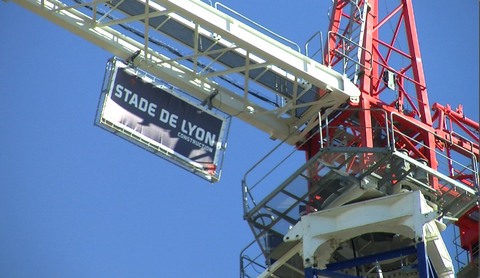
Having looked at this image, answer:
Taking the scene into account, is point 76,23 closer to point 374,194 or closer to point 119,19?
point 119,19

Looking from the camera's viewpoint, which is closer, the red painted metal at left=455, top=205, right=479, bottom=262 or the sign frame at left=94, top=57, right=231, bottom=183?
the sign frame at left=94, top=57, right=231, bottom=183

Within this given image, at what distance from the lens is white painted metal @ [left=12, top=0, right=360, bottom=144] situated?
3166cm

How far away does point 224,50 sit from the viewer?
32594 mm

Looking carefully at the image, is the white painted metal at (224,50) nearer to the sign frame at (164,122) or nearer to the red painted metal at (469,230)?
the sign frame at (164,122)

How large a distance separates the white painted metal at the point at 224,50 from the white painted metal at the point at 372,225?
4.30 m

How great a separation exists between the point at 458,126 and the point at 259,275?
37.0ft

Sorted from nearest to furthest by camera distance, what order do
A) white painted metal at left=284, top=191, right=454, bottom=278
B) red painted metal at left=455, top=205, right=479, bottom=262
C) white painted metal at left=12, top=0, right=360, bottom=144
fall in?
white painted metal at left=284, top=191, right=454, bottom=278 < white painted metal at left=12, top=0, right=360, bottom=144 < red painted metal at left=455, top=205, right=479, bottom=262

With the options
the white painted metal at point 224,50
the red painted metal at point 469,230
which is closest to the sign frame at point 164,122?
the white painted metal at point 224,50

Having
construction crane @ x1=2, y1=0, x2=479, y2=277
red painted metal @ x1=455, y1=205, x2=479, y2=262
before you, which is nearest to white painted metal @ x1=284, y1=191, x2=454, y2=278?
construction crane @ x1=2, y1=0, x2=479, y2=277

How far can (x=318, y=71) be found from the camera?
33.0 m

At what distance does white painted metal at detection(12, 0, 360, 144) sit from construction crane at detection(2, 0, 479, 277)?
4 centimetres

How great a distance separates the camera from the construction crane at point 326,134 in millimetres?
30562

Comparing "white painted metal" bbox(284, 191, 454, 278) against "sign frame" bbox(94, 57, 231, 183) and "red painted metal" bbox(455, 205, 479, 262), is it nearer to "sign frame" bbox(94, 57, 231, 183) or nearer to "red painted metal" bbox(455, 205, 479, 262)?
"sign frame" bbox(94, 57, 231, 183)

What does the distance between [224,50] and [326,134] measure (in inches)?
161
